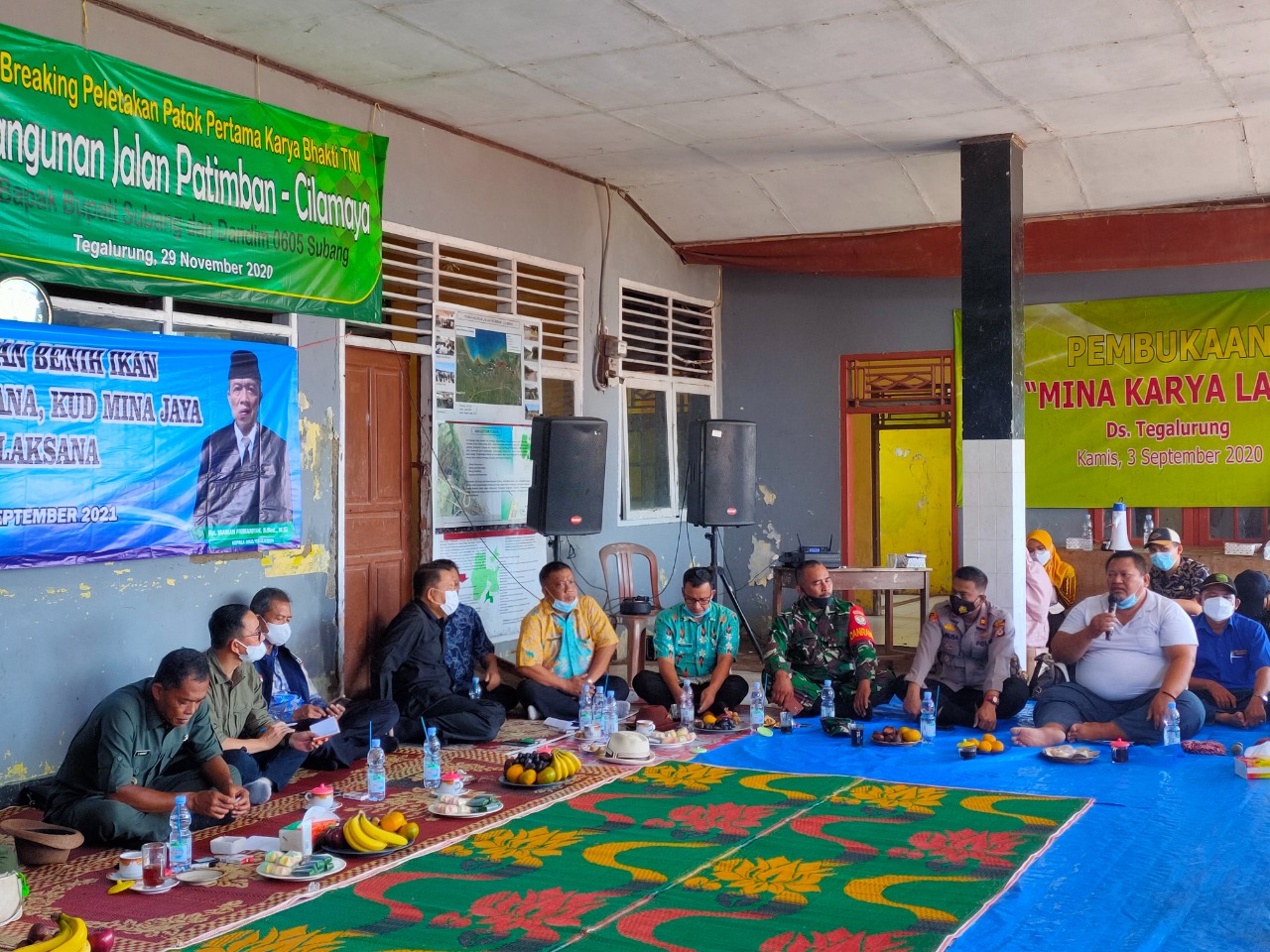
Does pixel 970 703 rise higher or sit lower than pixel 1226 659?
lower

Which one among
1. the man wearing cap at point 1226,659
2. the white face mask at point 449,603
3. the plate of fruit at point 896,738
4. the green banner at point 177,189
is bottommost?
the plate of fruit at point 896,738

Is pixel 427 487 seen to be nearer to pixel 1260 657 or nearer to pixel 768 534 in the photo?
pixel 768 534

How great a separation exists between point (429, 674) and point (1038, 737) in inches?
123

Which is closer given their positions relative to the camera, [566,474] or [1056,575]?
[566,474]

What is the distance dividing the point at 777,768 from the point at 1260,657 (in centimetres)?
263

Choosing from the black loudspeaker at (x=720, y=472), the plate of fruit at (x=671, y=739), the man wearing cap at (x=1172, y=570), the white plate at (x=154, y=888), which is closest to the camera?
the white plate at (x=154, y=888)

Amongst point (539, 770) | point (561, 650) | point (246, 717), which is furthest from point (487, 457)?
point (539, 770)

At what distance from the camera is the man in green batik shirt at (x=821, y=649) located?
707 cm

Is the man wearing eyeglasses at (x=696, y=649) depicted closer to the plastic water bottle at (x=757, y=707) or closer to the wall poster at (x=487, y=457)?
the plastic water bottle at (x=757, y=707)

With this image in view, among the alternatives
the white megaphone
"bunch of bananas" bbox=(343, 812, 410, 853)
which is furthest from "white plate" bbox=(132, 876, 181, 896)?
the white megaphone

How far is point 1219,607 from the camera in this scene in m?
6.48

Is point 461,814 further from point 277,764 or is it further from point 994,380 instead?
point 994,380

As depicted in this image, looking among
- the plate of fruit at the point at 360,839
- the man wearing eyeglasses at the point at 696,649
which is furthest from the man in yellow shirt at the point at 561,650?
the plate of fruit at the point at 360,839

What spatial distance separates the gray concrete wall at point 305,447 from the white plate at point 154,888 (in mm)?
1642
